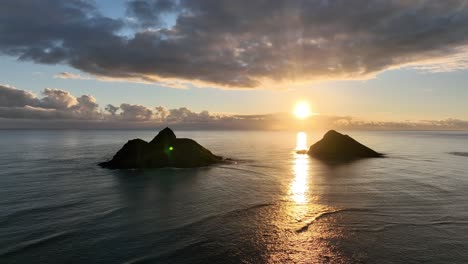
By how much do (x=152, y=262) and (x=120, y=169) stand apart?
4608 cm

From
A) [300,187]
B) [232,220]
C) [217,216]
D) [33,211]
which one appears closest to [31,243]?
[33,211]

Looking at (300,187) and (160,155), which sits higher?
(160,155)

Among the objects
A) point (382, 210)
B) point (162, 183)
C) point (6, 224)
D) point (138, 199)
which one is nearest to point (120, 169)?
point (162, 183)

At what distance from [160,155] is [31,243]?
4416 cm

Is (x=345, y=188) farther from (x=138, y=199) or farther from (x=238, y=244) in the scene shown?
(x=138, y=199)

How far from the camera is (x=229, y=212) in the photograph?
29219mm

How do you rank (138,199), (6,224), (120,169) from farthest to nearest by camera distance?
(120,169), (138,199), (6,224)

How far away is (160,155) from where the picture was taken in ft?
213

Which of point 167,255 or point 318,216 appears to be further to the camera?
point 318,216

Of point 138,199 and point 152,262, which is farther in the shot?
point 138,199

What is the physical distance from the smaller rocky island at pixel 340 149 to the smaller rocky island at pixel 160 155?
4158 cm

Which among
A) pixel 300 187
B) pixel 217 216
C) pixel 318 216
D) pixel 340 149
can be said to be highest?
pixel 340 149

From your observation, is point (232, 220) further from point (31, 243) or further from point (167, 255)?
point (31, 243)

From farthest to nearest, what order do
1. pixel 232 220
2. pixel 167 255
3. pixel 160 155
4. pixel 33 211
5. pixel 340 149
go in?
pixel 340 149 < pixel 160 155 < pixel 33 211 < pixel 232 220 < pixel 167 255
